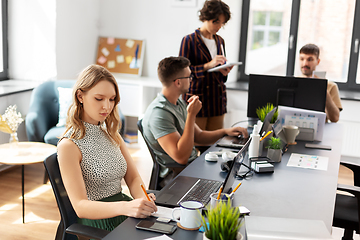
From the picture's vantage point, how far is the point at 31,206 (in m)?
3.28

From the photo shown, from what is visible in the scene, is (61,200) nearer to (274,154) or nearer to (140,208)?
(140,208)

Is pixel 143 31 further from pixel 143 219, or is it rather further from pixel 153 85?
pixel 143 219

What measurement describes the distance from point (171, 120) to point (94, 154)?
31.8 inches

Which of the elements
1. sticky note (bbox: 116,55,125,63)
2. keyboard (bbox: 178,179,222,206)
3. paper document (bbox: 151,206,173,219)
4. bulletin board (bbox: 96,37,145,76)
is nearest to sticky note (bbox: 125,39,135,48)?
bulletin board (bbox: 96,37,145,76)

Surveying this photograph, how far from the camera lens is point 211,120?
364 cm

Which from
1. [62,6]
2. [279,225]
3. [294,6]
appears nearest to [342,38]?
[294,6]

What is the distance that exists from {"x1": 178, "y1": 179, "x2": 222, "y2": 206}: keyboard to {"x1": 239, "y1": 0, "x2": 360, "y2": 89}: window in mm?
3428

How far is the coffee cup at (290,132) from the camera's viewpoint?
2.72m

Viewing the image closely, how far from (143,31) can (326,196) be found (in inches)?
153

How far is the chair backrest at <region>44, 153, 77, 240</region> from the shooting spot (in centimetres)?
165

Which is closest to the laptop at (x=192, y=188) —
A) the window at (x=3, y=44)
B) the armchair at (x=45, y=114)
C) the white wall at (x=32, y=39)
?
the armchair at (x=45, y=114)

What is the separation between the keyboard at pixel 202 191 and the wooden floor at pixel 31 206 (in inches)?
54.8

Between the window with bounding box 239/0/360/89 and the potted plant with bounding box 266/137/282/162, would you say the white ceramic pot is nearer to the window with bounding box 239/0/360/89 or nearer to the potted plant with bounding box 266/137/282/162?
the potted plant with bounding box 266/137/282/162

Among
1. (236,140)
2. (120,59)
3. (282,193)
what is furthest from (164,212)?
(120,59)
